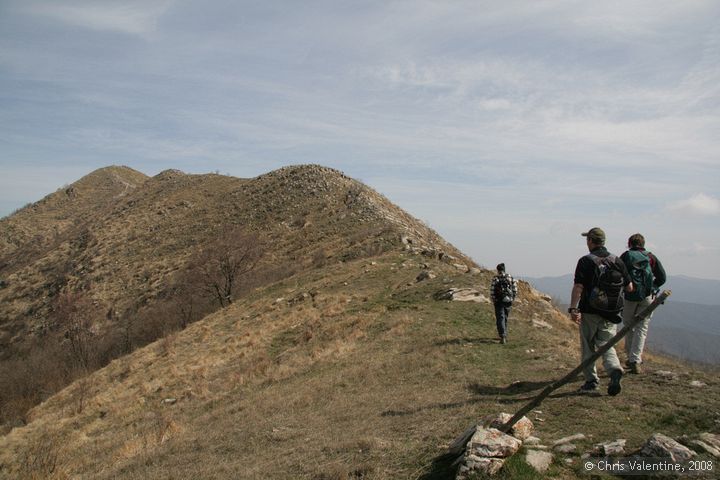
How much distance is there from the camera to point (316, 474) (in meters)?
6.06

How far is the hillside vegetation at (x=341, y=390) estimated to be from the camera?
6.49m

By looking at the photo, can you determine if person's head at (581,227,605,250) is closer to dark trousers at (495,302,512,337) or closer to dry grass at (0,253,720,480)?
dry grass at (0,253,720,480)

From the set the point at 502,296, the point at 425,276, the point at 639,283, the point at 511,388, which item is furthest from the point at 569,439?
the point at 425,276

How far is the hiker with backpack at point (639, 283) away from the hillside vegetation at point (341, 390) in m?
0.56

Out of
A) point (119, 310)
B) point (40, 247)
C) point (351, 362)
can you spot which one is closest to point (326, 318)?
point (351, 362)

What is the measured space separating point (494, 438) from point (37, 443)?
15.7 metres

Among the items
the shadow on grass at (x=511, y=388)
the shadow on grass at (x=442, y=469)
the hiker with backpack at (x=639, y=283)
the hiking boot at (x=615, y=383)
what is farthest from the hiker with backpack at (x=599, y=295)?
the shadow on grass at (x=442, y=469)

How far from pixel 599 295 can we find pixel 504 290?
16.9 feet

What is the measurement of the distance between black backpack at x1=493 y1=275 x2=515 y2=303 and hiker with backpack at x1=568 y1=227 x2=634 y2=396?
4.80 meters

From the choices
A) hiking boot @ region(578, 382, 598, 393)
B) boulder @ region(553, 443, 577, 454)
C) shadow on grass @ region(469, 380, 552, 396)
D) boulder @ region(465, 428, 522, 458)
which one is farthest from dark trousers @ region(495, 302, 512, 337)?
boulder @ region(465, 428, 522, 458)

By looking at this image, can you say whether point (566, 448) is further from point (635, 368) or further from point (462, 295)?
point (462, 295)

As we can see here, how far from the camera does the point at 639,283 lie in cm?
823

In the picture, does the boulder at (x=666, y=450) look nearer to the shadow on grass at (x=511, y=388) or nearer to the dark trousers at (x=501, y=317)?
the shadow on grass at (x=511, y=388)

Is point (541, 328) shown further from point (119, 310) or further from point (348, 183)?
point (348, 183)
